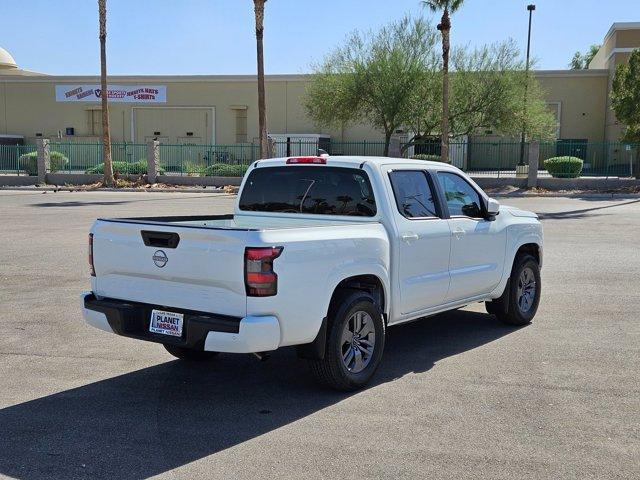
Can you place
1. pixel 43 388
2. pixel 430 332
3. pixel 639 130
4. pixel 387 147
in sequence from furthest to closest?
pixel 387 147 → pixel 639 130 → pixel 430 332 → pixel 43 388

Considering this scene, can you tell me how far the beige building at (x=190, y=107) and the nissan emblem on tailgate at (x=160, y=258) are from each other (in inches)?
1815

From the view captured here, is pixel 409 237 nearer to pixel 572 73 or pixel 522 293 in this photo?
pixel 522 293

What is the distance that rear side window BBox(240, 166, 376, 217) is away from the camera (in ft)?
20.6

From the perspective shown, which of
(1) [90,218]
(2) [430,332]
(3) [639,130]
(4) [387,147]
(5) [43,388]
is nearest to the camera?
(5) [43,388]

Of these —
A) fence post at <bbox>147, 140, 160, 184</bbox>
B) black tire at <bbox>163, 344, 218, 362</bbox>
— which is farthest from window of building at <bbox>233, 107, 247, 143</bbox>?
black tire at <bbox>163, 344, 218, 362</bbox>

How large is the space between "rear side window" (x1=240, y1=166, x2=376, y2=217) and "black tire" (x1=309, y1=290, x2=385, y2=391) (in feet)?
2.82

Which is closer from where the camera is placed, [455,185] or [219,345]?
[219,345]

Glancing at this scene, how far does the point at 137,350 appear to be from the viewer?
698cm

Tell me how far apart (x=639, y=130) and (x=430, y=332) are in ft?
99.9

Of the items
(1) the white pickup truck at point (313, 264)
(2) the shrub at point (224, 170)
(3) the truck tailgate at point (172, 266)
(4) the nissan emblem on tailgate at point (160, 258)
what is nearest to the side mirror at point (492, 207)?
(1) the white pickup truck at point (313, 264)

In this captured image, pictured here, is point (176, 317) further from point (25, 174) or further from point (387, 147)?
point (25, 174)

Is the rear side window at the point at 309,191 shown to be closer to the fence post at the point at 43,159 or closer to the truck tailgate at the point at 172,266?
the truck tailgate at the point at 172,266

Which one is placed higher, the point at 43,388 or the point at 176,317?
the point at 176,317

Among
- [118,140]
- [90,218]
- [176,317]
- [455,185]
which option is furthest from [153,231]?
[118,140]
